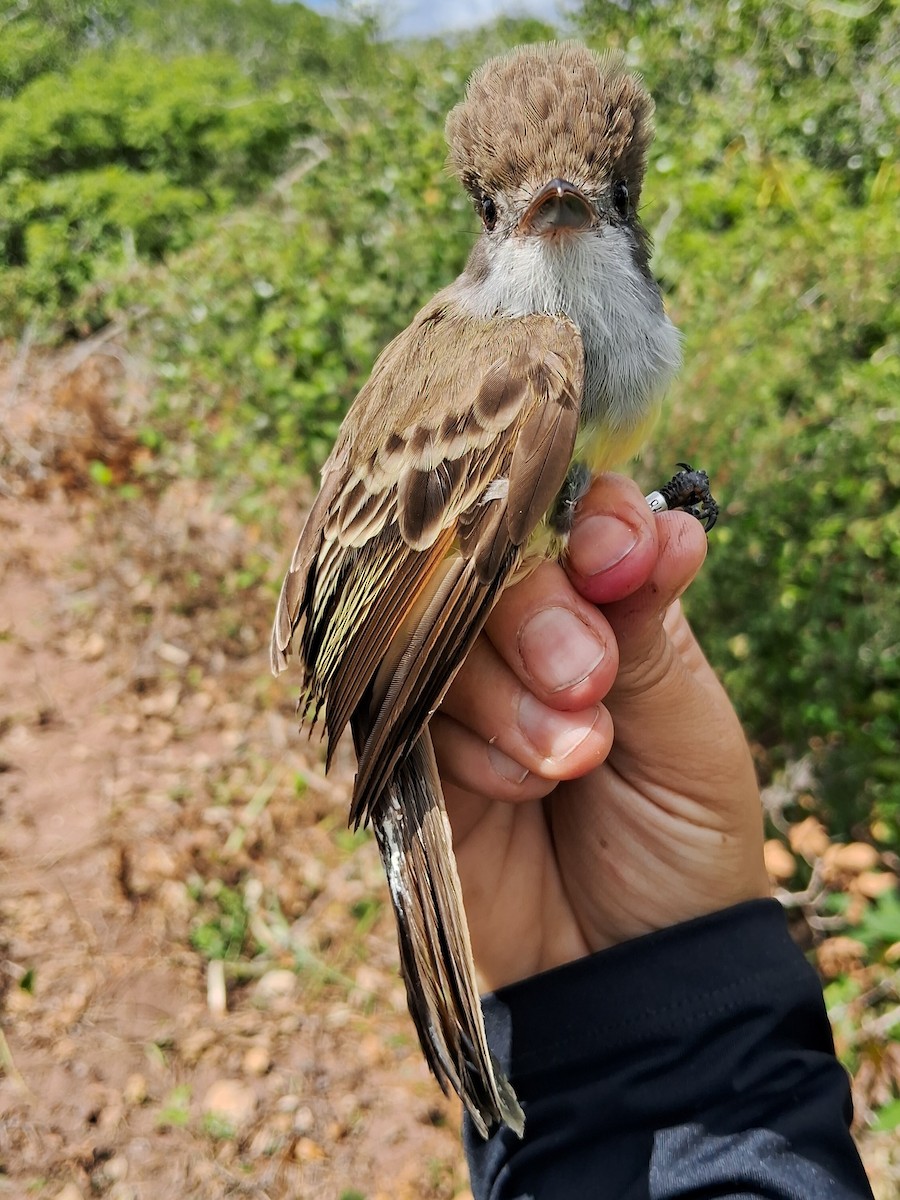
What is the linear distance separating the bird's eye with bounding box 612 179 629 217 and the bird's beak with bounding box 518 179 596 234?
229 millimetres

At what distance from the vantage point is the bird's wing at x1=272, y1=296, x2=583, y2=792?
172cm

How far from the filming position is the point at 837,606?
3566 millimetres

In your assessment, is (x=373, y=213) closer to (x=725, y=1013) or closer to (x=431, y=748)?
(x=431, y=748)

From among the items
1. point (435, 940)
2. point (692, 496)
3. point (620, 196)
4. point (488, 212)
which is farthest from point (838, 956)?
point (488, 212)

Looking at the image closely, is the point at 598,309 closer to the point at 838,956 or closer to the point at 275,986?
the point at 838,956

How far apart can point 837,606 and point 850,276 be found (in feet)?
5.16

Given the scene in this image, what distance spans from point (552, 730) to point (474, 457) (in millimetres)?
652

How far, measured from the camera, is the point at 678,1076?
76.8 inches

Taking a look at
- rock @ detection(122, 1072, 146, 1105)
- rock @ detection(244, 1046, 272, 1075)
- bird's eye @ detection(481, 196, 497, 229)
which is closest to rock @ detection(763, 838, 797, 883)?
rock @ detection(244, 1046, 272, 1075)

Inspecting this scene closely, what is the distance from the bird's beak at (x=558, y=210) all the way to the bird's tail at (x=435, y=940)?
121cm

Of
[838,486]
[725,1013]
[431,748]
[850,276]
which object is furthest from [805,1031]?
[850,276]

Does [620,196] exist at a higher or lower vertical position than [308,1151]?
higher

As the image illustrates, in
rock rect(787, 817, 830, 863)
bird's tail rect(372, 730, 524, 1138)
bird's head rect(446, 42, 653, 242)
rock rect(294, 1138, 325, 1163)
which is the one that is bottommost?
rock rect(294, 1138, 325, 1163)

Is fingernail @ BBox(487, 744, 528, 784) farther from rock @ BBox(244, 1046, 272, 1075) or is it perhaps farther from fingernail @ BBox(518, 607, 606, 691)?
rock @ BBox(244, 1046, 272, 1075)
